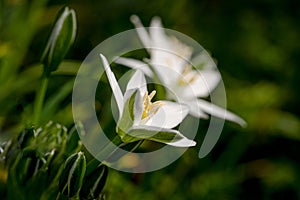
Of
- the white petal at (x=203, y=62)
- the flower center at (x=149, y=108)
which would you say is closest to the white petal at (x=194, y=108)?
the white petal at (x=203, y=62)

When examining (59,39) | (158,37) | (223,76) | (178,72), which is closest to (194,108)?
(178,72)

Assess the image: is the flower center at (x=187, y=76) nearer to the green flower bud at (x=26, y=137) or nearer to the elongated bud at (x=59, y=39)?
the elongated bud at (x=59, y=39)

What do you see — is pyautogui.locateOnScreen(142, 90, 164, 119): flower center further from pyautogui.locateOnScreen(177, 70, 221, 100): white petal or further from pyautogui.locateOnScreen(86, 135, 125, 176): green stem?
pyautogui.locateOnScreen(177, 70, 221, 100): white petal

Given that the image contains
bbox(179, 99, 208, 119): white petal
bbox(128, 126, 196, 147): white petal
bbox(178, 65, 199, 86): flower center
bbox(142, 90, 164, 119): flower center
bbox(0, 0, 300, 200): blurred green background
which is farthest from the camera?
bbox(0, 0, 300, 200): blurred green background

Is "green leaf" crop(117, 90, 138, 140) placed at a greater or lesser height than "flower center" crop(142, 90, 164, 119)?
greater

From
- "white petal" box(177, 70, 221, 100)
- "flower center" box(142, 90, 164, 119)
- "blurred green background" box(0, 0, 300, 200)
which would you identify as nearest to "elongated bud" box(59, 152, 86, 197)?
"flower center" box(142, 90, 164, 119)

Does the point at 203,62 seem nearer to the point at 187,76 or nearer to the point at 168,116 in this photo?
the point at 187,76
